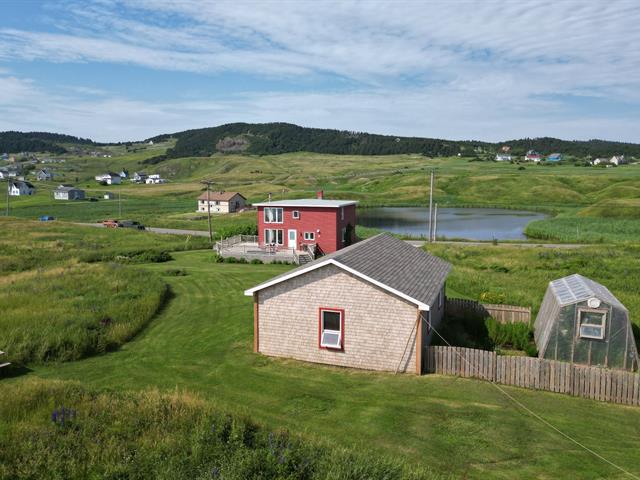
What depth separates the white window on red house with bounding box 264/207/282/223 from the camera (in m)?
48.2

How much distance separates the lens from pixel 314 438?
39.1ft

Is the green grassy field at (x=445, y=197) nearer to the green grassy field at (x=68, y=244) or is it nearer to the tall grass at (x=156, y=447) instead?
the green grassy field at (x=68, y=244)

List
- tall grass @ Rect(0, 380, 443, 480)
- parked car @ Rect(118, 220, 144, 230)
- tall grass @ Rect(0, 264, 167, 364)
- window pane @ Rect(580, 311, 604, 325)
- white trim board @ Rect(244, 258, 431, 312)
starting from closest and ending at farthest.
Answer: tall grass @ Rect(0, 380, 443, 480)
white trim board @ Rect(244, 258, 431, 312)
window pane @ Rect(580, 311, 604, 325)
tall grass @ Rect(0, 264, 167, 364)
parked car @ Rect(118, 220, 144, 230)

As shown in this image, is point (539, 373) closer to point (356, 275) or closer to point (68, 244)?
point (356, 275)

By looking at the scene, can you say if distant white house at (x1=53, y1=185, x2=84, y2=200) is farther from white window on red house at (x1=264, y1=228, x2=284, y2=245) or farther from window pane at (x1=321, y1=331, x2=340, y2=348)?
window pane at (x1=321, y1=331, x2=340, y2=348)

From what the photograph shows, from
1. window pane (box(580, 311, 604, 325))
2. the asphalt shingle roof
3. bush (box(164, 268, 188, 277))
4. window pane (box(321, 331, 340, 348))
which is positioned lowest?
bush (box(164, 268, 188, 277))

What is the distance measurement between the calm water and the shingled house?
5694 centimetres

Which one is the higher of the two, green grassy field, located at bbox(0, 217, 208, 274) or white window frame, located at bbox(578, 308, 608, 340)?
white window frame, located at bbox(578, 308, 608, 340)

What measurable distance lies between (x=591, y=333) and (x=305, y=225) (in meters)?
31.3

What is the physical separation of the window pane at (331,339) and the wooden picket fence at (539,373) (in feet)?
10.8

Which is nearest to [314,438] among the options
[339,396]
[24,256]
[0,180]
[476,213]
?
[339,396]

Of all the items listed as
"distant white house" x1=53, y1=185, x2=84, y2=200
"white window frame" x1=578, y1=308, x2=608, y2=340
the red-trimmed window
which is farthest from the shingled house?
"distant white house" x1=53, y1=185, x2=84, y2=200

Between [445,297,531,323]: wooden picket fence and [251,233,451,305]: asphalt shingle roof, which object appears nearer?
[251,233,451,305]: asphalt shingle roof

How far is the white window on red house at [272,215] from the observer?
48250 mm
